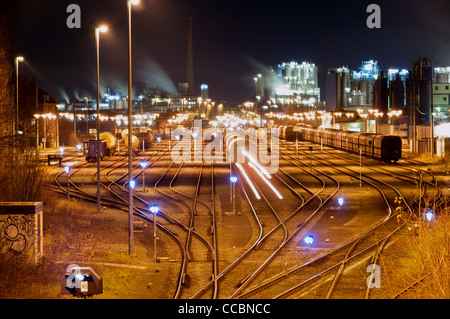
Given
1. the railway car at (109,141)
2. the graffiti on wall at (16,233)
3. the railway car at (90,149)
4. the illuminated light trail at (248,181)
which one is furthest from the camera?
the railway car at (109,141)

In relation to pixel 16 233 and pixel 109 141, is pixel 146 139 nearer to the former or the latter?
pixel 109 141

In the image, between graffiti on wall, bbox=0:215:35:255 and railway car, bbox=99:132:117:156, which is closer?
graffiti on wall, bbox=0:215:35:255

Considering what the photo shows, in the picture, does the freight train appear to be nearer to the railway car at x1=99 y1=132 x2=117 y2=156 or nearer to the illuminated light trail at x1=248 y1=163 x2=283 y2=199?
the illuminated light trail at x1=248 y1=163 x2=283 y2=199

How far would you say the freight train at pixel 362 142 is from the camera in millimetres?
47656

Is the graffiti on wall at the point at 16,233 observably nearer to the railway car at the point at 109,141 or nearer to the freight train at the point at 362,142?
the freight train at the point at 362,142

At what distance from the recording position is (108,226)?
22594 mm

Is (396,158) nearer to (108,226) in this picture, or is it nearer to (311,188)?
(311,188)

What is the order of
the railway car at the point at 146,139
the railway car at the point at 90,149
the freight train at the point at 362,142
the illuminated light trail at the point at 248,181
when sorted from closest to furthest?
the illuminated light trail at the point at 248,181, the freight train at the point at 362,142, the railway car at the point at 90,149, the railway car at the point at 146,139

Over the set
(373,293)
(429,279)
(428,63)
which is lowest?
(373,293)

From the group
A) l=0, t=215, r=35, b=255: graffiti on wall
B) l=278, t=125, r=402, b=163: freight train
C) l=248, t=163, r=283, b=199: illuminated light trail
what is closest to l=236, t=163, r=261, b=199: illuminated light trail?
l=248, t=163, r=283, b=199: illuminated light trail

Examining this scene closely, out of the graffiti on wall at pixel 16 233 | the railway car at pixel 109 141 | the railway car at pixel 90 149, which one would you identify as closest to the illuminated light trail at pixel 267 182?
the railway car at pixel 90 149

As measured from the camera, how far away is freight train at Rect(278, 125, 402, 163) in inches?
1876
